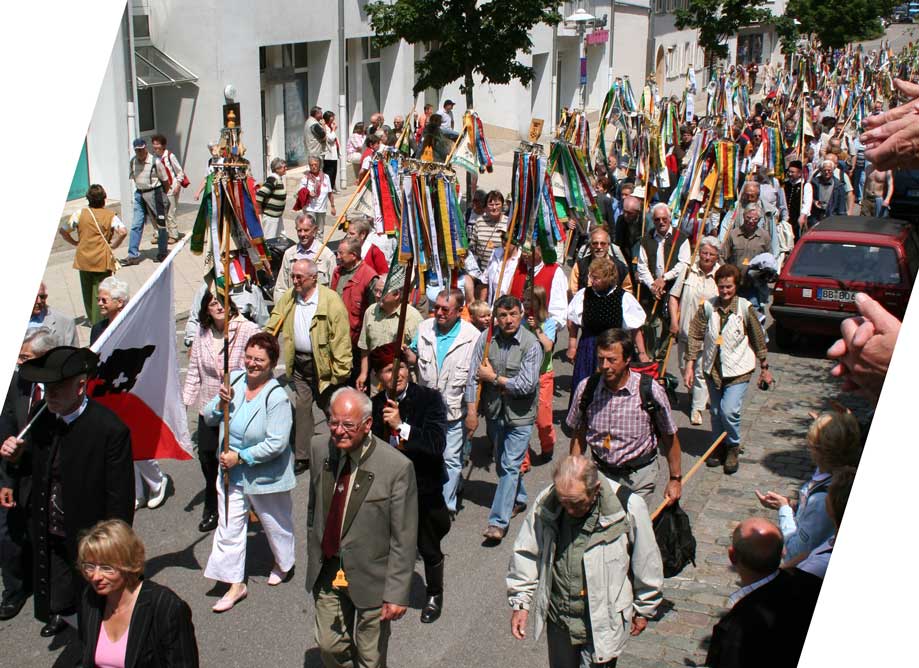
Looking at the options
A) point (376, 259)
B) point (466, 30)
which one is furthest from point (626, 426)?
point (466, 30)

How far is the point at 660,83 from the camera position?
4953cm

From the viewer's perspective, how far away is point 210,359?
8117 millimetres

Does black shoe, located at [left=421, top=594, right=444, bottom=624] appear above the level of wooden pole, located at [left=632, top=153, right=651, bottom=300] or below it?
below

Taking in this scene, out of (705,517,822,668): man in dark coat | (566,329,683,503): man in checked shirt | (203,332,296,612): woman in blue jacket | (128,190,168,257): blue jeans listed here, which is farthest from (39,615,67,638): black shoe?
(128,190,168,257): blue jeans

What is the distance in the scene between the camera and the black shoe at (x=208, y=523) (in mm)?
8242

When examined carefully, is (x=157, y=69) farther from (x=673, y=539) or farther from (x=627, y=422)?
(x=673, y=539)

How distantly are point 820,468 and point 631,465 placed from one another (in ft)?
4.18

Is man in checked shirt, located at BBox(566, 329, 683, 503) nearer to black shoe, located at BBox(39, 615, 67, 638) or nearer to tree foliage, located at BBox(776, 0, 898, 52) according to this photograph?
black shoe, located at BBox(39, 615, 67, 638)

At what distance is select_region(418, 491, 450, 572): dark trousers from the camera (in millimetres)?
6793

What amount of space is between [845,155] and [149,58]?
12.8m

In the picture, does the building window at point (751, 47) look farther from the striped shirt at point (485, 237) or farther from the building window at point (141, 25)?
the striped shirt at point (485, 237)

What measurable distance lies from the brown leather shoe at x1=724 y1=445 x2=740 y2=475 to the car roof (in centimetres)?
511

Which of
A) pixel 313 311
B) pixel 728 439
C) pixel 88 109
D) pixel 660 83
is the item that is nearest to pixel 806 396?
pixel 728 439

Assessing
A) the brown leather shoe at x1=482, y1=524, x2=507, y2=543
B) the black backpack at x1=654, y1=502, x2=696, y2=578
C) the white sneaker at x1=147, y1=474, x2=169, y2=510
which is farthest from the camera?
the white sneaker at x1=147, y1=474, x2=169, y2=510
